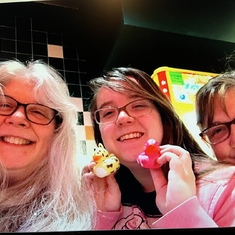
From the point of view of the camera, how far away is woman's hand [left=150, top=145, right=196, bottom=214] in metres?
0.93

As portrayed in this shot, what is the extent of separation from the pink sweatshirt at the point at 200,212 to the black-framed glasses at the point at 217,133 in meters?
0.09

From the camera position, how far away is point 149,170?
1.02 m

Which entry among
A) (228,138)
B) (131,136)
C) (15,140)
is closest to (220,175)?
(228,138)

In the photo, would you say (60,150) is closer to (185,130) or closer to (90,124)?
(90,124)

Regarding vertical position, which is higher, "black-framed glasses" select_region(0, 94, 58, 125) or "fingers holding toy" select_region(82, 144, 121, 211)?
"black-framed glasses" select_region(0, 94, 58, 125)

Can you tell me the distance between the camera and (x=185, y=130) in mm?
1077

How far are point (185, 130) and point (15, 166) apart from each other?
481mm

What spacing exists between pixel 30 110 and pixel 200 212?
1.74 ft

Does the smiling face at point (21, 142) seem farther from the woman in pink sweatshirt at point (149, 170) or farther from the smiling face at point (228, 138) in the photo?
the smiling face at point (228, 138)

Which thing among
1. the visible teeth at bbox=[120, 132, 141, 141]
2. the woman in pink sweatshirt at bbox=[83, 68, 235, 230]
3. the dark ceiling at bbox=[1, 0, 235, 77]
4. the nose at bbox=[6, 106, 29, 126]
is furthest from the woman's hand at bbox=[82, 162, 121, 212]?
the dark ceiling at bbox=[1, 0, 235, 77]

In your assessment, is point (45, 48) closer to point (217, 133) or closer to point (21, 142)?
point (21, 142)

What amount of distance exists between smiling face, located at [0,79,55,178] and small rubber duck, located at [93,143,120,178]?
154 mm

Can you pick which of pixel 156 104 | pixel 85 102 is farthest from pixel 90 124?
pixel 156 104

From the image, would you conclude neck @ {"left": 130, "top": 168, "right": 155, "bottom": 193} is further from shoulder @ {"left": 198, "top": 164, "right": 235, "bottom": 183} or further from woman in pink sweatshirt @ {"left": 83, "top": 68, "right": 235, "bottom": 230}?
shoulder @ {"left": 198, "top": 164, "right": 235, "bottom": 183}
